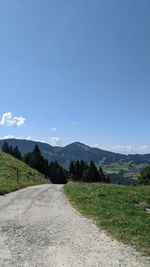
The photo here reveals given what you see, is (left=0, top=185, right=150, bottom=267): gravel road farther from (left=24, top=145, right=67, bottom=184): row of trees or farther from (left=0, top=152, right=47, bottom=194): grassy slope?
(left=24, top=145, right=67, bottom=184): row of trees

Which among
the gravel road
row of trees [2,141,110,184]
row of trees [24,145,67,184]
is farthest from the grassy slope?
row of trees [2,141,110,184]

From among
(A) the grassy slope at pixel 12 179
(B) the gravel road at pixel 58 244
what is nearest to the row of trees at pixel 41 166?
(A) the grassy slope at pixel 12 179

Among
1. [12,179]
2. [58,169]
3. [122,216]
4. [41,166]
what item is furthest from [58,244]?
[58,169]

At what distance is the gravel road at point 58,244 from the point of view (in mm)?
10477

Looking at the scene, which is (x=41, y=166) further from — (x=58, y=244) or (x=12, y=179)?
(x=58, y=244)

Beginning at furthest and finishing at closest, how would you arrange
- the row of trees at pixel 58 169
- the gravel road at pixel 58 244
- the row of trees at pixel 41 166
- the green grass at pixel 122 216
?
the row of trees at pixel 58 169 → the row of trees at pixel 41 166 → the green grass at pixel 122 216 → the gravel road at pixel 58 244

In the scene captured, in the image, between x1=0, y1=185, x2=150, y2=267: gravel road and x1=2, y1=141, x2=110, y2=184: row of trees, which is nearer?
x1=0, y1=185, x2=150, y2=267: gravel road

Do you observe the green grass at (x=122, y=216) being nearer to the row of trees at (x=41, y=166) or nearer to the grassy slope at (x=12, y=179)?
the grassy slope at (x=12, y=179)

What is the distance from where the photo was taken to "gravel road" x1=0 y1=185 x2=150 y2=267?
10477 millimetres

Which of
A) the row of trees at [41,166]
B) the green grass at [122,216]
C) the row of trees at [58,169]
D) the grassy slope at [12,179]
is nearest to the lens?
the green grass at [122,216]

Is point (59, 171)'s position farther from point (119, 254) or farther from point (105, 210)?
point (119, 254)

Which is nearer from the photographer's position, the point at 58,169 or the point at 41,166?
the point at 41,166

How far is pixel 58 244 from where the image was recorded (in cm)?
1263

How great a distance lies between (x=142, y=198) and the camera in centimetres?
2708
